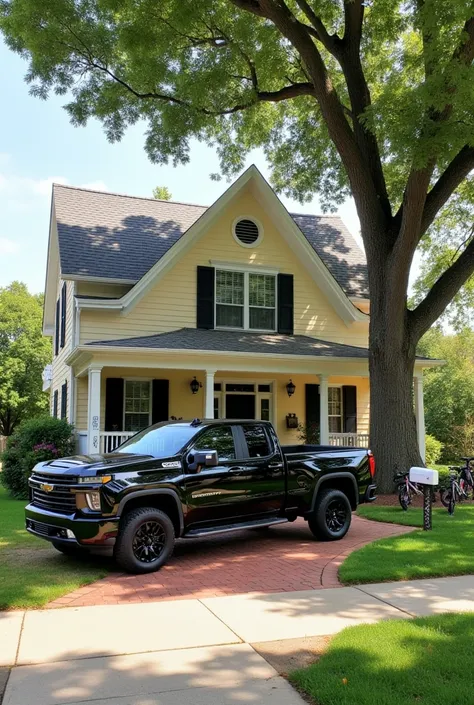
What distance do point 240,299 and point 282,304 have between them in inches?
51.4

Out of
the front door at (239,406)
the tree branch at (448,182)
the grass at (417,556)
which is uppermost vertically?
the tree branch at (448,182)

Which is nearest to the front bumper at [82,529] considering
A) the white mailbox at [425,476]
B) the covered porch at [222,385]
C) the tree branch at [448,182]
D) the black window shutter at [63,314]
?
the white mailbox at [425,476]

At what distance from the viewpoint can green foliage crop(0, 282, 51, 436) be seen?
43406 millimetres

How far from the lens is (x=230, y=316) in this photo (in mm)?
18078

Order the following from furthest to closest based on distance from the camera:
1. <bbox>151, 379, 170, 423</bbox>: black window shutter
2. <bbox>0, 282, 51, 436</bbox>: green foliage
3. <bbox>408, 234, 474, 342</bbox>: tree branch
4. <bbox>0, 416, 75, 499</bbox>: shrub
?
<bbox>0, 282, 51, 436</bbox>: green foliage, <bbox>151, 379, 170, 423</bbox>: black window shutter, <bbox>0, 416, 75, 499</bbox>: shrub, <bbox>408, 234, 474, 342</bbox>: tree branch

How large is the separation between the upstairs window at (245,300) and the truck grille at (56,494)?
35.5ft

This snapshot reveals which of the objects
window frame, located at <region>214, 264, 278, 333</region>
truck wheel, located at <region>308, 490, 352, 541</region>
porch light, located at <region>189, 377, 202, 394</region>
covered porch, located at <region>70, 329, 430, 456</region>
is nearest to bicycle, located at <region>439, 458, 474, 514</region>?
truck wheel, located at <region>308, 490, 352, 541</region>

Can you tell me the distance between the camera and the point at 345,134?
46.3ft

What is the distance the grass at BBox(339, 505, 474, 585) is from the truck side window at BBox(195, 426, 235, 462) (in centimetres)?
202

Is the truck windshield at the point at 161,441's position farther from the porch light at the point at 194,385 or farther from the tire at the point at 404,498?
the porch light at the point at 194,385

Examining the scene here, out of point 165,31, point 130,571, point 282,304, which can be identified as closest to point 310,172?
point 282,304

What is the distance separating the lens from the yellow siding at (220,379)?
17.2 metres

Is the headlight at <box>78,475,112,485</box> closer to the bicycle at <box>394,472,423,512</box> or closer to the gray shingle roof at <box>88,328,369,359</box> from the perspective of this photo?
the bicycle at <box>394,472,423,512</box>

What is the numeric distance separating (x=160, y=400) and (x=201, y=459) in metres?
9.85
